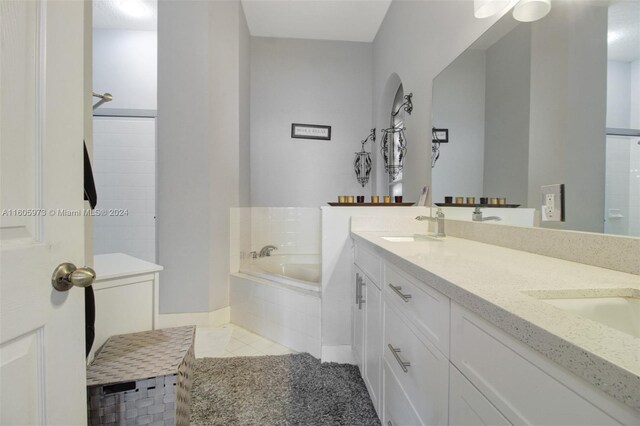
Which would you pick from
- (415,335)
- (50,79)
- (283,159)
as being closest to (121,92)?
A: (283,159)

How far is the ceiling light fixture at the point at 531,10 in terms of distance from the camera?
3.29 feet

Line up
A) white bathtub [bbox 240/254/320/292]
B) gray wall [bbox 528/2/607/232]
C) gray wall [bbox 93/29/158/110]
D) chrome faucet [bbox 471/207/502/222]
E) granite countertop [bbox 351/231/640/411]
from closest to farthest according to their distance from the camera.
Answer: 1. granite countertop [bbox 351/231/640/411]
2. gray wall [bbox 528/2/607/232]
3. chrome faucet [bbox 471/207/502/222]
4. white bathtub [bbox 240/254/320/292]
5. gray wall [bbox 93/29/158/110]

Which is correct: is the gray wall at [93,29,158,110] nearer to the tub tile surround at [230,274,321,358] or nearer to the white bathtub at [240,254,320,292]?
the white bathtub at [240,254,320,292]

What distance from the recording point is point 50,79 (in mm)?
542

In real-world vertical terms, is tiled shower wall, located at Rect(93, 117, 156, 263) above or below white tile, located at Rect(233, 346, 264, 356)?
above

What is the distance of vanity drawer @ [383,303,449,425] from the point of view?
25.9 inches

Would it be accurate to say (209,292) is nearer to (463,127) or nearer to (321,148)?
(321,148)

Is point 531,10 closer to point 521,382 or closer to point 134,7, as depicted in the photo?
point 521,382

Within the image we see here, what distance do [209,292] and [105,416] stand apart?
142cm

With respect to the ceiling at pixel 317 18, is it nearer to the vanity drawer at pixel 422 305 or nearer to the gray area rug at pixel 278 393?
the vanity drawer at pixel 422 305

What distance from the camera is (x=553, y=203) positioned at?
0.95 metres

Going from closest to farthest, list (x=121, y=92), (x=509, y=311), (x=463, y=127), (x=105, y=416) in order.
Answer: (x=509, y=311) < (x=105, y=416) < (x=463, y=127) < (x=121, y=92)

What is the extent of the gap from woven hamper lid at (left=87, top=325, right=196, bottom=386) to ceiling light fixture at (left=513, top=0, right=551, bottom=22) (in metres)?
1.86

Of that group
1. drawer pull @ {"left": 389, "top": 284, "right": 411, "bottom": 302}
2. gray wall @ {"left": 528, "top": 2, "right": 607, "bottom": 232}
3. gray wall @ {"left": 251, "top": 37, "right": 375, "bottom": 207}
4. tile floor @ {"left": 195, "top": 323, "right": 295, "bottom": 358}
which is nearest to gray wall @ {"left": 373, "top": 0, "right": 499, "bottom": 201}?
gray wall @ {"left": 528, "top": 2, "right": 607, "bottom": 232}
